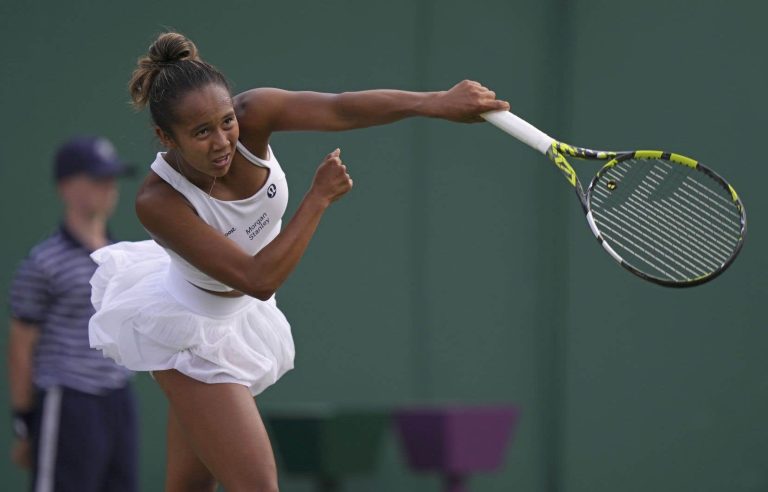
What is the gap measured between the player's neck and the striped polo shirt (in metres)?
0.04

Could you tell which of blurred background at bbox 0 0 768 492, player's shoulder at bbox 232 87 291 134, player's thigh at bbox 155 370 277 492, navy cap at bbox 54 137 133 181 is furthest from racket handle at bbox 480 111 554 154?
blurred background at bbox 0 0 768 492

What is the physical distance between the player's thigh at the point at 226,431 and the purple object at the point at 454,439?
77.9 inches

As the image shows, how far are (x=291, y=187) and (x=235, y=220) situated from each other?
7.31ft

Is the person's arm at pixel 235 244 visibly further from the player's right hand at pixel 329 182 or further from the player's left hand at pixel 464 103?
the player's left hand at pixel 464 103

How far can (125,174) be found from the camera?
4.64 m

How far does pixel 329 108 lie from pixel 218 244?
1.49ft

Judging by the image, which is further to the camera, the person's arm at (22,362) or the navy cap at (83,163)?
the navy cap at (83,163)

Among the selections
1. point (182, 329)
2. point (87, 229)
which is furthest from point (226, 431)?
point (87, 229)

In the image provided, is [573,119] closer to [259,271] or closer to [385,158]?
[385,158]

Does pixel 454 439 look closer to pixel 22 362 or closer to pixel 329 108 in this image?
pixel 22 362

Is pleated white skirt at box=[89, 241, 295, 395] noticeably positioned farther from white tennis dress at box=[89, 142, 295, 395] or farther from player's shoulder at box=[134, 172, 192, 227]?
player's shoulder at box=[134, 172, 192, 227]

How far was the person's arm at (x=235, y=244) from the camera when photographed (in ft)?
10.3

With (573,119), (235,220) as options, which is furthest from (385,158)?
(235,220)

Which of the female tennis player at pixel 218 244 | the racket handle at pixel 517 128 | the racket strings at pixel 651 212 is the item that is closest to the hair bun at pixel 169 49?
the female tennis player at pixel 218 244
